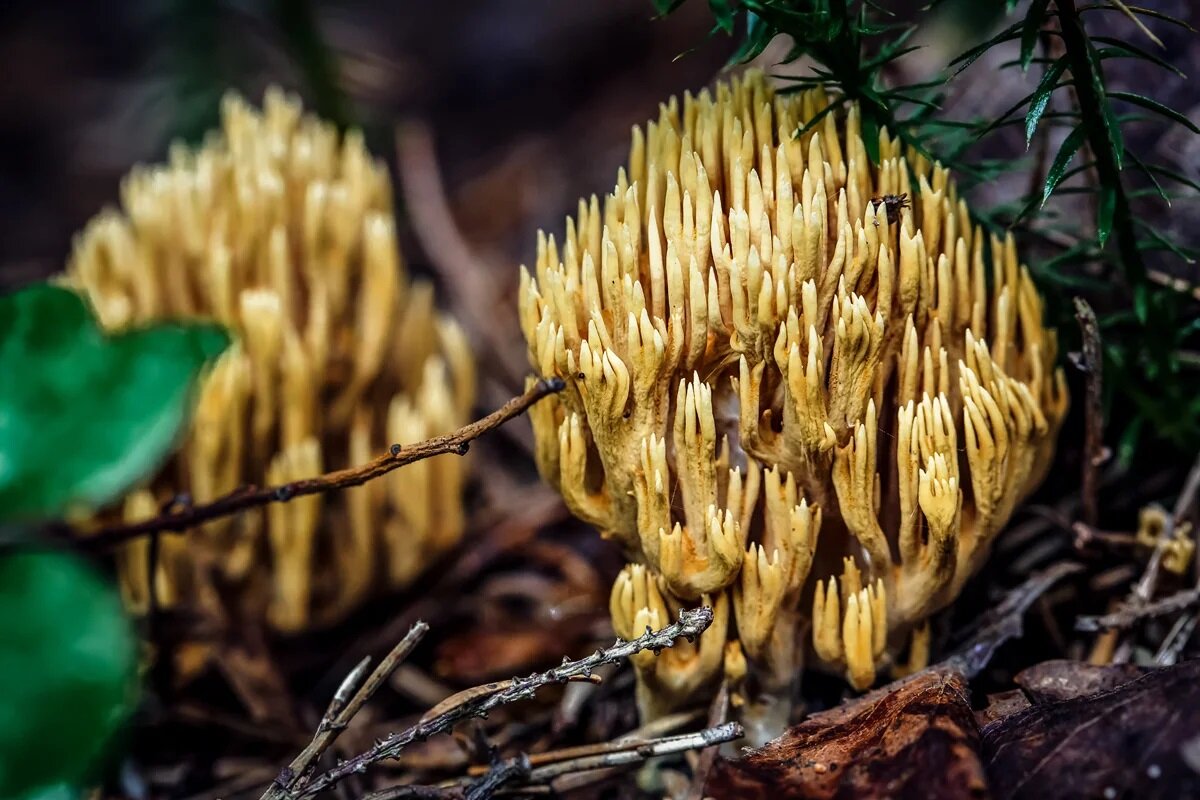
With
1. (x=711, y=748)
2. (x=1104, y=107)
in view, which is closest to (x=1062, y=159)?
(x=1104, y=107)

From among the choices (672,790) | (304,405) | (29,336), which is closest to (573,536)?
(304,405)

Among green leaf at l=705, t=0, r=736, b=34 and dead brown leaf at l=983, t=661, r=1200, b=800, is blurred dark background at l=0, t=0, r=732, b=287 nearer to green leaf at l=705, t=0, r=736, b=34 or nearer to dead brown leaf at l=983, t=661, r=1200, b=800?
green leaf at l=705, t=0, r=736, b=34

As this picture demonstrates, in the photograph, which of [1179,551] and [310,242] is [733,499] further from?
[310,242]

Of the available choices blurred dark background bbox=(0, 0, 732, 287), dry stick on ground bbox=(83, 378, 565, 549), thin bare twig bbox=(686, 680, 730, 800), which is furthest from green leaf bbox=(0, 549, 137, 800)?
blurred dark background bbox=(0, 0, 732, 287)

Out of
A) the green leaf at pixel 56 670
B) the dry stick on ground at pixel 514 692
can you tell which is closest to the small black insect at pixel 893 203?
the dry stick on ground at pixel 514 692

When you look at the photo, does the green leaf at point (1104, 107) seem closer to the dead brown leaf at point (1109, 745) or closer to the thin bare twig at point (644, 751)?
the dead brown leaf at point (1109, 745)

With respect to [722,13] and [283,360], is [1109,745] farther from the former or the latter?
[283,360]
